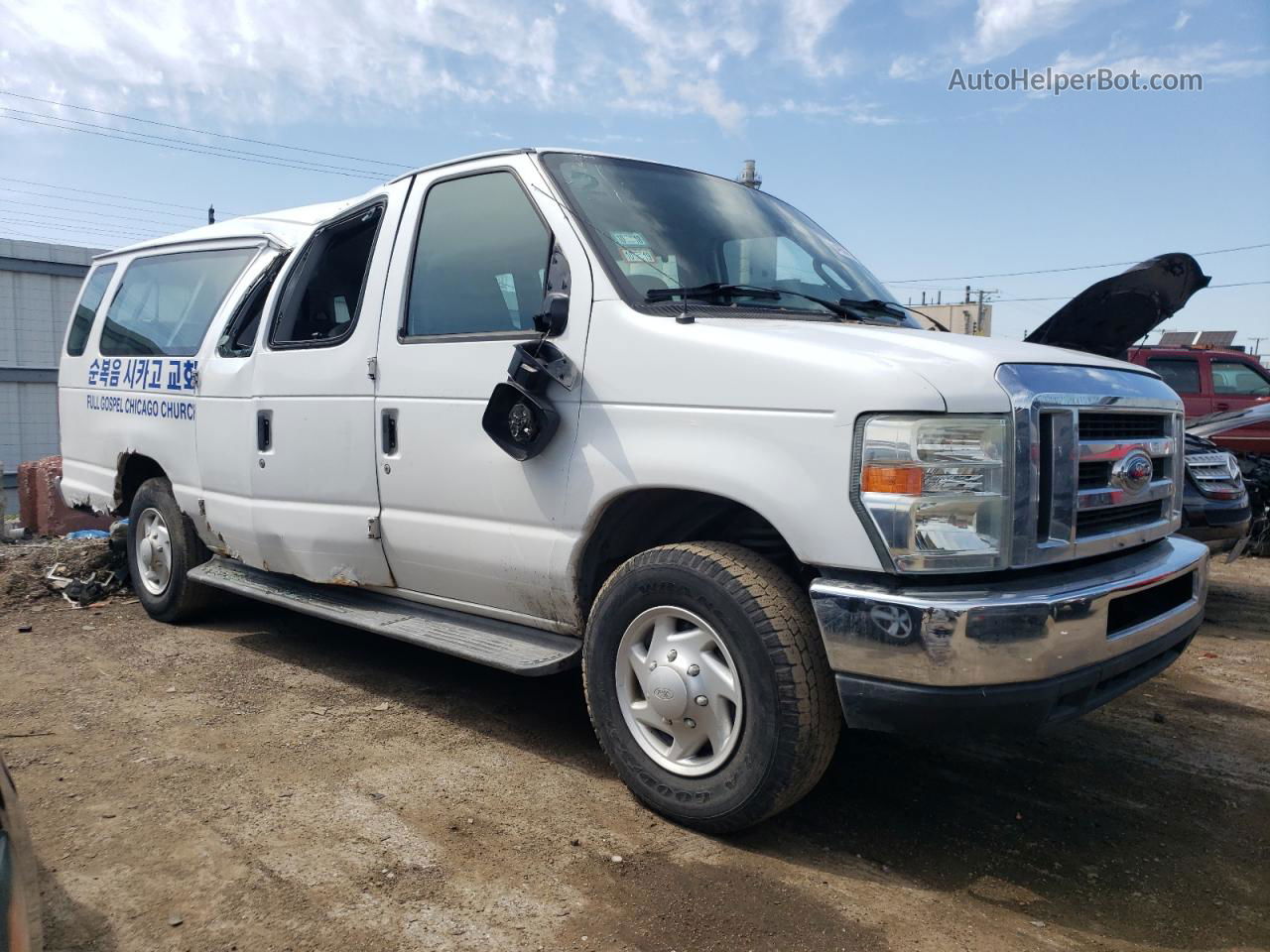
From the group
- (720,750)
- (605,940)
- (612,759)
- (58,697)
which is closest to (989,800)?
(720,750)

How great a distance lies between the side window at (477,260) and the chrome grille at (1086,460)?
68.8 inches

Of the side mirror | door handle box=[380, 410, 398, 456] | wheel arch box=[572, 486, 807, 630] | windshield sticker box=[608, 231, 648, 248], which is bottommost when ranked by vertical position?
wheel arch box=[572, 486, 807, 630]

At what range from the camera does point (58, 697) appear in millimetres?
4246

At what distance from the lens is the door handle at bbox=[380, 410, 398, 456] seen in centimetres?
390

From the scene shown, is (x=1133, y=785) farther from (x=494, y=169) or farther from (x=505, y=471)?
(x=494, y=169)

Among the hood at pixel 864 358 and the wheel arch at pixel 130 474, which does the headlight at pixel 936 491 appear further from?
the wheel arch at pixel 130 474

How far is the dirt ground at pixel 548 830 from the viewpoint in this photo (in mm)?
2508

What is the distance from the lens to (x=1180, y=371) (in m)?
10.9

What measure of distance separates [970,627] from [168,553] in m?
4.59

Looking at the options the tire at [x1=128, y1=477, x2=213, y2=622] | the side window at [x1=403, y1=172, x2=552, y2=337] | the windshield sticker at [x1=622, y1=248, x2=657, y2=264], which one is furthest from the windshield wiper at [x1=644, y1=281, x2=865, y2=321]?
the tire at [x1=128, y1=477, x2=213, y2=622]

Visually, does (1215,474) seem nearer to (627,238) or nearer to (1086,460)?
(1086,460)

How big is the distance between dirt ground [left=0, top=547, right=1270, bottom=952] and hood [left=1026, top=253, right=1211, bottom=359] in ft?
7.74

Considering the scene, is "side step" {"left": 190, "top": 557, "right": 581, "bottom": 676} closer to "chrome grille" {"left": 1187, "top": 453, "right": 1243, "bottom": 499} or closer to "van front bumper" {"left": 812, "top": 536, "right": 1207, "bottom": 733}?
"van front bumper" {"left": 812, "top": 536, "right": 1207, "bottom": 733}

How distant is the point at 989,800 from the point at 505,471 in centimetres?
204
